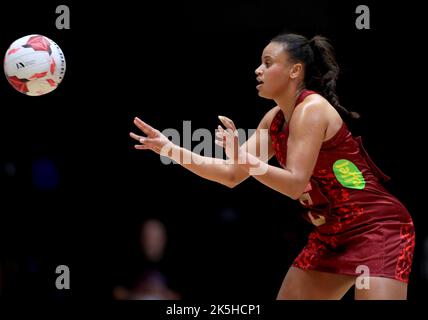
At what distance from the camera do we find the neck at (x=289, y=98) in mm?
3426

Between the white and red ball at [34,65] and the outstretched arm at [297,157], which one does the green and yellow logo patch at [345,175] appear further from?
the white and red ball at [34,65]

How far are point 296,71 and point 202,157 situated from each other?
1.87ft

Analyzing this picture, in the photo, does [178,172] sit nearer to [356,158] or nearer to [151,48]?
[151,48]

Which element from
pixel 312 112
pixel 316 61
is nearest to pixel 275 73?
pixel 316 61

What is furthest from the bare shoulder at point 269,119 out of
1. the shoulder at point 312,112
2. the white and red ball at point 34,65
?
the white and red ball at point 34,65

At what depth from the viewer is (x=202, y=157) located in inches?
140

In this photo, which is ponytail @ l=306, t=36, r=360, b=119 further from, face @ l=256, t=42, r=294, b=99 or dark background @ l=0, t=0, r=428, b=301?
dark background @ l=0, t=0, r=428, b=301

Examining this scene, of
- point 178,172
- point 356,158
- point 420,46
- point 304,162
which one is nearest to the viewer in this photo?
point 304,162

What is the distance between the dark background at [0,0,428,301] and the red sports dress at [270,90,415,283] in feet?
5.03

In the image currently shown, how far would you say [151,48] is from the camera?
4988mm

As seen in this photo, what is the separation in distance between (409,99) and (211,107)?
4.05 feet

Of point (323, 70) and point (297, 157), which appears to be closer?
point (297, 157)

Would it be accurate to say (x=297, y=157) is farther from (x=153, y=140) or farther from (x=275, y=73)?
(x=153, y=140)

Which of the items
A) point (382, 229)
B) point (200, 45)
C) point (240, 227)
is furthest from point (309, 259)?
point (200, 45)
